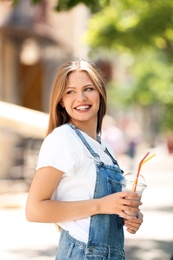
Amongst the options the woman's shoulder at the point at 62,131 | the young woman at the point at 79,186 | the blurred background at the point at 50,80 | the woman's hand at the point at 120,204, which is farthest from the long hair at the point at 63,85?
the blurred background at the point at 50,80

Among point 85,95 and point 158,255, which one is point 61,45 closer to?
point 158,255

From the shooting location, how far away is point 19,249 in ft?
32.9

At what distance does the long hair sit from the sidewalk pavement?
5.71m

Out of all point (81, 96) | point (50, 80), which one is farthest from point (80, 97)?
point (50, 80)

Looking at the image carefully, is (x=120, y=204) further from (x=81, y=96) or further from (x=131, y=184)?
(x=81, y=96)

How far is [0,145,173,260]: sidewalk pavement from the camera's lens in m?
9.70

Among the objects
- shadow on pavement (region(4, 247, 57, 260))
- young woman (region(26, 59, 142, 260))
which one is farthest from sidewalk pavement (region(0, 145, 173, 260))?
young woman (region(26, 59, 142, 260))

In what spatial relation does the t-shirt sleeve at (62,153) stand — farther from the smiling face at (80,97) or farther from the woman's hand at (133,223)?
the woman's hand at (133,223)

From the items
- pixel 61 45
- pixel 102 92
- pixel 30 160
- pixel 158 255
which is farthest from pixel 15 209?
pixel 61 45

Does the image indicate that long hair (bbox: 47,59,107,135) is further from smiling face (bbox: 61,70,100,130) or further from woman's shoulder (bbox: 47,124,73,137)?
woman's shoulder (bbox: 47,124,73,137)

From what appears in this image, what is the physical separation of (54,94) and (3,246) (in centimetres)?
682

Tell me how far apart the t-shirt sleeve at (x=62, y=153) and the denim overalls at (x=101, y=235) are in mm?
63

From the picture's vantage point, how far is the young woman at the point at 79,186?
343 centimetres

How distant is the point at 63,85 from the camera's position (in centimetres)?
360
